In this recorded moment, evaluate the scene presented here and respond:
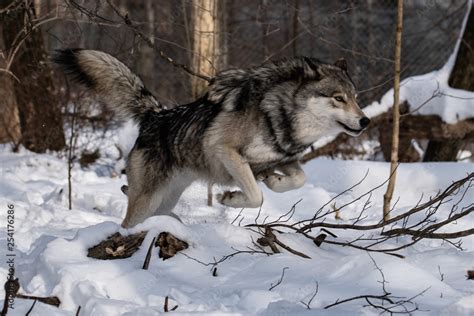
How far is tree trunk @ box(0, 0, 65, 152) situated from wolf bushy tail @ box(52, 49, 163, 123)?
387 cm

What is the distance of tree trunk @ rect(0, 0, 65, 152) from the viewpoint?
8.52 metres

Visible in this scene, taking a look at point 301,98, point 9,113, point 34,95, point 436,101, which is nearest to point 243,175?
point 301,98

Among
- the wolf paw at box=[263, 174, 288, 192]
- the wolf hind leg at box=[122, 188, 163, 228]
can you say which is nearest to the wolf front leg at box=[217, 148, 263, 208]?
the wolf paw at box=[263, 174, 288, 192]

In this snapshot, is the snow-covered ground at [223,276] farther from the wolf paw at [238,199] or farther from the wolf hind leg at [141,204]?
the wolf paw at [238,199]

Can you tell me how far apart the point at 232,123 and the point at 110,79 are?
96cm

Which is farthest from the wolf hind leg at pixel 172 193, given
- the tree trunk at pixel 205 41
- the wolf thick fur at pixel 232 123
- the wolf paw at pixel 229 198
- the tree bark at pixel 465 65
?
the tree bark at pixel 465 65

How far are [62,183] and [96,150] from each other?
1.53 m

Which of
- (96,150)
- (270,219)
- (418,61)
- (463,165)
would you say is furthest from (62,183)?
(418,61)

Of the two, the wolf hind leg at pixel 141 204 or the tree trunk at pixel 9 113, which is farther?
the tree trunk at pixel 9 113

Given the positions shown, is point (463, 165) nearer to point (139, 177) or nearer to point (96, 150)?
point (139, 177)

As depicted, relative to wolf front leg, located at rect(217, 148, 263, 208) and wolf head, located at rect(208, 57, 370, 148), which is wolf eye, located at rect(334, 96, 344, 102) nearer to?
wolf head, located at rect(208, 57, 370, 148)

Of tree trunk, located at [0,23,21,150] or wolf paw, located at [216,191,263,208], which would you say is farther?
tree trunk, located at [0,23,21,150]

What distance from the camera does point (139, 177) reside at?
4824mm

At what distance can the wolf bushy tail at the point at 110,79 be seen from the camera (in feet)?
15.4
